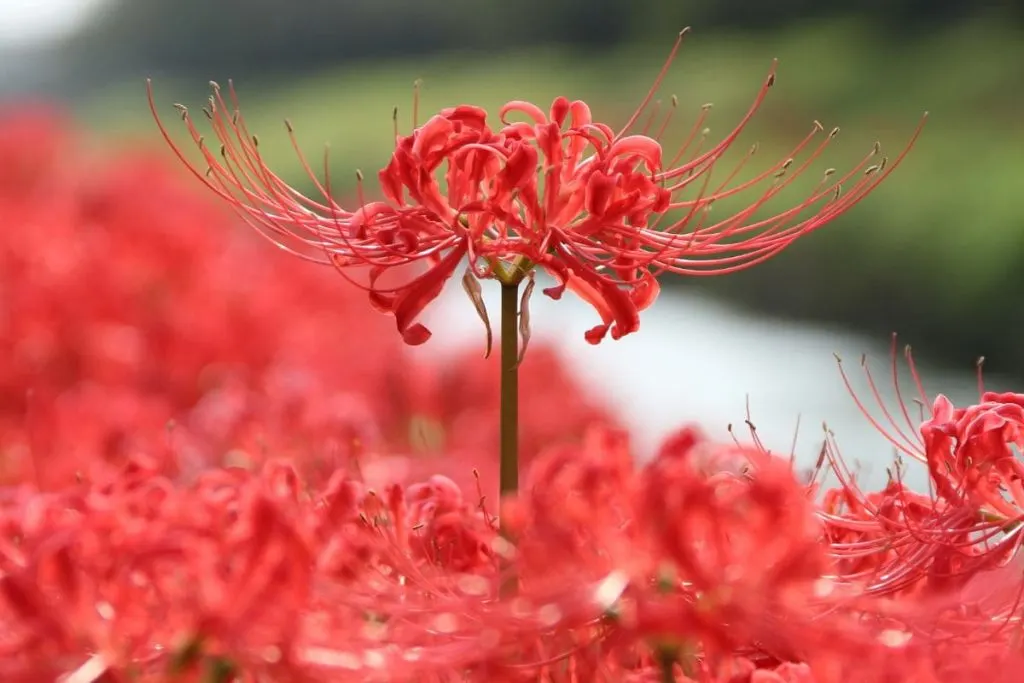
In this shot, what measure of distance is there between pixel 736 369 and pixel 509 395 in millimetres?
2379

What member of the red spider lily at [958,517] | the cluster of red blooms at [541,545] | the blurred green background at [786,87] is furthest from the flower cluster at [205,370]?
the blurred green background at [786,87]

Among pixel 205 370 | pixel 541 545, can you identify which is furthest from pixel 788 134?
pixel 541 545

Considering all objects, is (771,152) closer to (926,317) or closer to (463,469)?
(926,317)

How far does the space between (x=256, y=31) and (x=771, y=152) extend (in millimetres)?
2848

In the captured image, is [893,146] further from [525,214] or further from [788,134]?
[525,214]

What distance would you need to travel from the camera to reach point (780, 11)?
9.52 ft

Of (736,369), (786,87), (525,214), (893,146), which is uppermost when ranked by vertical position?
(786,87)

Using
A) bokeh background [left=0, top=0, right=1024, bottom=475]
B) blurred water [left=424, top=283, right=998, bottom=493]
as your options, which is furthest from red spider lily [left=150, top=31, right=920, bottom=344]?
blurred water [left=424, top=283, right=998, bottom=493]

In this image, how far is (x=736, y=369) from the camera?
2.66 m

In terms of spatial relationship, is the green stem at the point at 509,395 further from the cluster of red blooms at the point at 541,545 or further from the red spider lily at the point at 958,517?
the red spider lily at the point at 958,517

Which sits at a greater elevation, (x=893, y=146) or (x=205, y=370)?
(x=893, y=146)

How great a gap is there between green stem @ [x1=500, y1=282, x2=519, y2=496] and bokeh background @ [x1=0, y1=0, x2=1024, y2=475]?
2.78 feet

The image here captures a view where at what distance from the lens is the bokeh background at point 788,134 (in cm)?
202

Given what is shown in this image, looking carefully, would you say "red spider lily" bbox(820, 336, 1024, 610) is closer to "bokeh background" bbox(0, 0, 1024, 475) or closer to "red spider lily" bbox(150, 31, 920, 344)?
"red spider lily" bbox(150, 31, 920, 344)
